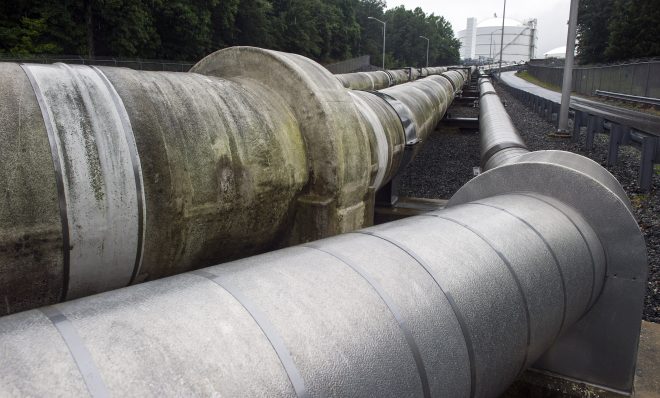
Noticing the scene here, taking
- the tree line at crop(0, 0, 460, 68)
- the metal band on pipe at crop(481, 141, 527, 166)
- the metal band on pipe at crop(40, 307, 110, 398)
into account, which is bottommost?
the metal band on pipe at crop(481, 141, 527, 166)

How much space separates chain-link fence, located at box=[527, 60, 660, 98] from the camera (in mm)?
25391

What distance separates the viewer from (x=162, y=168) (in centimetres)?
263

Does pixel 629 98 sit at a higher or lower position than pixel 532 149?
higher

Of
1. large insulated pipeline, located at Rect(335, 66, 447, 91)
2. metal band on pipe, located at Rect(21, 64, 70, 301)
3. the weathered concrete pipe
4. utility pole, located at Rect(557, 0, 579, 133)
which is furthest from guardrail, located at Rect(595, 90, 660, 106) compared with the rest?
metal band on pipe, located at Rect(21, 64, 70, 301)

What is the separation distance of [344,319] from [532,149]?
13099 millimetres

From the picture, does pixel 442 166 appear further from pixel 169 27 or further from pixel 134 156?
pixel 169 27

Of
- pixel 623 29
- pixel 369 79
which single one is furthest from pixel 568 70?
pixel 623 29

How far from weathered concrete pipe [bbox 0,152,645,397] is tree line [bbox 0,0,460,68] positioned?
32305 mm

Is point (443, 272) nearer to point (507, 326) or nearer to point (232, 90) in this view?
point (507, 326)

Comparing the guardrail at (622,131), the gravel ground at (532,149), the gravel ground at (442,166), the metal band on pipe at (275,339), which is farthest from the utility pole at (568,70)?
the metal band on pipe at (275,339)

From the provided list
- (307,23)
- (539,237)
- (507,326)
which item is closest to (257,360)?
(507,326)

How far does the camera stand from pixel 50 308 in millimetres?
1418

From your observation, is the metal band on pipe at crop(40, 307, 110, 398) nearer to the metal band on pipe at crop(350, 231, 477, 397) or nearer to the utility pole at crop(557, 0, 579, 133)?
the metal band on pipe at crop(350, 231, 477, 397)

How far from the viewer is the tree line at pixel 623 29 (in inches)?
1843
